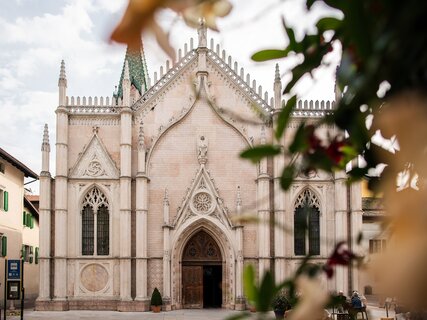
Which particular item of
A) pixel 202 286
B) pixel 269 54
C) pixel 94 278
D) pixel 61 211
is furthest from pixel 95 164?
pixel 269 54

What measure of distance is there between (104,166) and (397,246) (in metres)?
29.6

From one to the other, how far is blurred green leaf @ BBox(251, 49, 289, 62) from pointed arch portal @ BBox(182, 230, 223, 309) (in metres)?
28.8

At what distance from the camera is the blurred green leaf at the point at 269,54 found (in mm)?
1888

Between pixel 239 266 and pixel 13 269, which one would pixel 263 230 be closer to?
pixel 239 266

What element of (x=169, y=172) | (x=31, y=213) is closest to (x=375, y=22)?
(x=169, y=172)

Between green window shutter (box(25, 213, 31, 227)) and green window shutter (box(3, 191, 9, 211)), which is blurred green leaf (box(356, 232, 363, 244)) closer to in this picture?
green window shutter (box(3, 191, 9, 211))

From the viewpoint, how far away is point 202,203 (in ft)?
98.3

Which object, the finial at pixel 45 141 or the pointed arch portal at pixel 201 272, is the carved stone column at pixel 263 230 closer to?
the pointed arch portal at pixel 201 272

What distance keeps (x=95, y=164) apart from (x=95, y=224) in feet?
9.52

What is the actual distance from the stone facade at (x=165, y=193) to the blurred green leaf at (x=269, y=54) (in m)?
26.3

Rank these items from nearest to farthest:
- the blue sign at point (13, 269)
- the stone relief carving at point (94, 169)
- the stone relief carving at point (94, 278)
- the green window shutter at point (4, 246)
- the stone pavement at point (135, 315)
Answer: the blue sign at point (13, 269)
the stone pavement at point (135, 315)
the stone relief carving at point (94, 278)
the stone relief carving at point (94, 169)
the green window shutter at point (4, 246)

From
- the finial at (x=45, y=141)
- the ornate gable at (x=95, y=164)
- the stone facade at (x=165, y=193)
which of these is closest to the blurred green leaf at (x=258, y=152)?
the stone facade at (x=165, y=193)

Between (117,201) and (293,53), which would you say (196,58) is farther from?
(293,53)

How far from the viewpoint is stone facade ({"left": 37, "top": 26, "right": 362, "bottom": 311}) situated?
29.0 m
